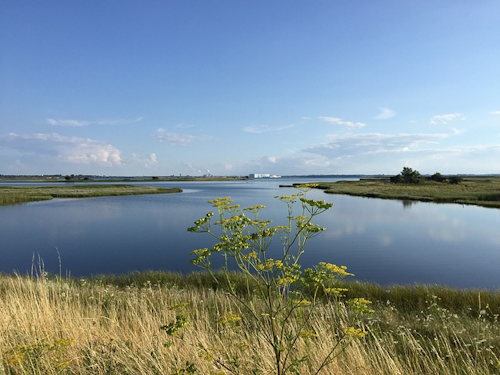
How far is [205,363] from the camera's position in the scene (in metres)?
3.22

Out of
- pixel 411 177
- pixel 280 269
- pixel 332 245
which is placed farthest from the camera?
pixel 411 177

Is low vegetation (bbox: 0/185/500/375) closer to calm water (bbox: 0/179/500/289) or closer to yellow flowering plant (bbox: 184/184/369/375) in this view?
yellow flowering plant (bbox: 184/184/369/375)

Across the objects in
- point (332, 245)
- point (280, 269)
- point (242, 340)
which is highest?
point (280, 269)

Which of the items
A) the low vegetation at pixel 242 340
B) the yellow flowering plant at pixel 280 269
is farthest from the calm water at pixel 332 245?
the yellow flowering plant at pixel 280 269

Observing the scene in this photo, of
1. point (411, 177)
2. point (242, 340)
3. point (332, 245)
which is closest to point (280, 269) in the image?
point (242, 340)

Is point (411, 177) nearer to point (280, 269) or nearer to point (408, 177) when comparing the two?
point (408, 177)

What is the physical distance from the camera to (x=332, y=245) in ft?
63.9

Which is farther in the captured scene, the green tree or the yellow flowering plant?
the green tree

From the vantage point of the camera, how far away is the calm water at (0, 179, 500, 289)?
14.8m

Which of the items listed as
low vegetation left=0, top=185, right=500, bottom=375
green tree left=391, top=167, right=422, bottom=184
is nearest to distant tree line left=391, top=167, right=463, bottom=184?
green tree left=391, top=167, right=422, bottom=184

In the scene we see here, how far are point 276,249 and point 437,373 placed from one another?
1458 cm

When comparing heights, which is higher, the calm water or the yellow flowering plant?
the yellow flowering plant

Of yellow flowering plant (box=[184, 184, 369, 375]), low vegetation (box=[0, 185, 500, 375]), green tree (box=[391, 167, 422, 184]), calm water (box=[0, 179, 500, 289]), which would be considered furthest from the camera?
green tree (box=[391, 167, 422, 184])

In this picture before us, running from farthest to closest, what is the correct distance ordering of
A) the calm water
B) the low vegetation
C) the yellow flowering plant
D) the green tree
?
the green tree → the calm water → the low vegetation → the yellow flowering plant
